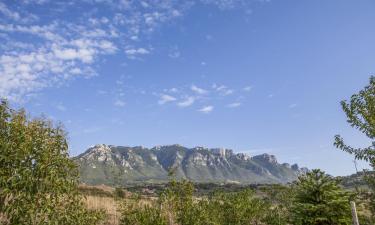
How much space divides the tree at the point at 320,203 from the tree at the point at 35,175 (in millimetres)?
13550

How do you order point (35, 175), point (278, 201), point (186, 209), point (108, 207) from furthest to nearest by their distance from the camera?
point (278, 201) → point (108, 207) → point (186, 209) → point (35, 175)

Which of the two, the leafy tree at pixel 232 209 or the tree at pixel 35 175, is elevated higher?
the tree at pixel 35 175

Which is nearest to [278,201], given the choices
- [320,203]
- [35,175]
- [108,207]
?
[108,207]

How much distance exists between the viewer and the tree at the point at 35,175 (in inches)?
451

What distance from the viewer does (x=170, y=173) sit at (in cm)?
2388

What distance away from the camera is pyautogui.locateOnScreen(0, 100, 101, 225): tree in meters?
11.5

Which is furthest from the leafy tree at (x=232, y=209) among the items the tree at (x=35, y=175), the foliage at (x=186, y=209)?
the tree at (x=35, y=175)

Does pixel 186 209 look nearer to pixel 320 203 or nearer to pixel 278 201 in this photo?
pixel 320 203

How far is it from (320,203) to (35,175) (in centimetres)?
1645

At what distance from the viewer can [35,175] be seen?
1184 cm

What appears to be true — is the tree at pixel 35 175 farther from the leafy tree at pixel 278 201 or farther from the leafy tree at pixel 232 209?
the leafy tree at pixel 278 201

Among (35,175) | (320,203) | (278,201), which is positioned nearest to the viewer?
Answer: (35,175)

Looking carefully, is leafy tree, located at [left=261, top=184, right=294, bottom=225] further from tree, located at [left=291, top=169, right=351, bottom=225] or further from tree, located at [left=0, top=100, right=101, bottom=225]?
tree, located at [left=0, top=100, right=101, bottom=225]

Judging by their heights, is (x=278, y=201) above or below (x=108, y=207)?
below
